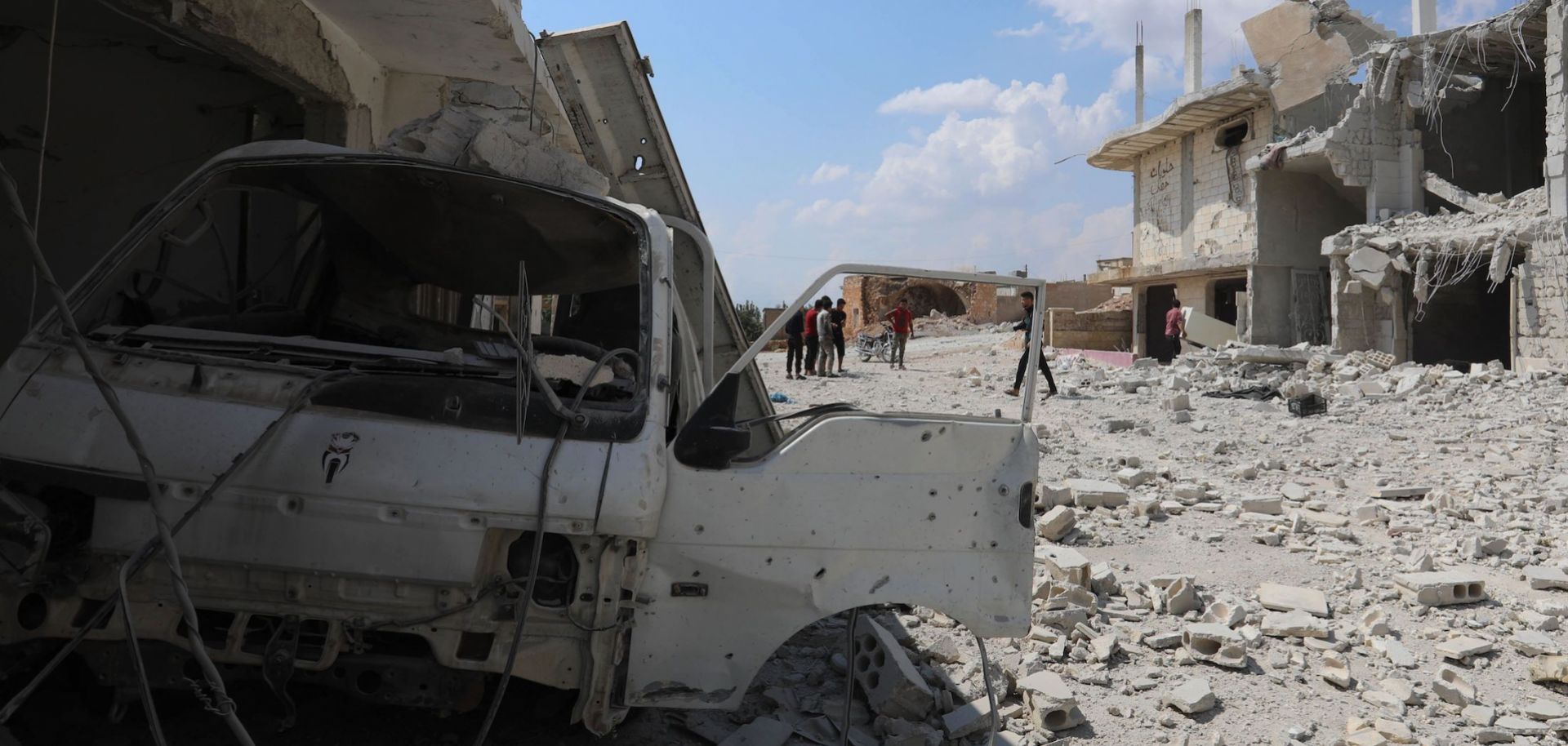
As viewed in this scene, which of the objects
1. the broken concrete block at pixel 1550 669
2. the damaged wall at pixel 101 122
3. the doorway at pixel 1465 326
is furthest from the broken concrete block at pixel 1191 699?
the doorway at pixel 1465 326

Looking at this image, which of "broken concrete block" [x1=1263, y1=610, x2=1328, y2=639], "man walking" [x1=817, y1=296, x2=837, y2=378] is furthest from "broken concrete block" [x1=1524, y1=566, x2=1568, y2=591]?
"man walking" [x1=817, y1=296, x2=837, y2=378]

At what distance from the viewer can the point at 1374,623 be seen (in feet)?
13.8

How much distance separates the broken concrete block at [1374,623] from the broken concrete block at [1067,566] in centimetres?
120

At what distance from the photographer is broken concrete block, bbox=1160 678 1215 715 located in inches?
134

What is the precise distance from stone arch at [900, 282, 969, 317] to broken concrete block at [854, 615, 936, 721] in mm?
35785

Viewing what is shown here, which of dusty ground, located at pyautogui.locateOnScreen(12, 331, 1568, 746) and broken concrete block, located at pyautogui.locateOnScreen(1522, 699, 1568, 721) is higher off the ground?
dusty ground, located at pyautogui.locateOnScreen(12, 331, 1568, 746)

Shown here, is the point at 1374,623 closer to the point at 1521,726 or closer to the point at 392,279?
the point at 1521,726

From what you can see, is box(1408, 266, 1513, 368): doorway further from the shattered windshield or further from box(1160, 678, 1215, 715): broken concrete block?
the shattered windshield

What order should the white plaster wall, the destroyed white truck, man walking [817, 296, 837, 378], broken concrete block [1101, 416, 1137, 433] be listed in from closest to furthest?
the destroyed white truck, broken concrete block [1101, 416, 1137, 433], man walking [817, 296, 837, 378], the white plaster wall

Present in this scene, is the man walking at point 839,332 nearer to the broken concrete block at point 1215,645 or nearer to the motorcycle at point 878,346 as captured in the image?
the motorcycle at point 878,346

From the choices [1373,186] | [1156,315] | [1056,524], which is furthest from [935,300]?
[1056,524]

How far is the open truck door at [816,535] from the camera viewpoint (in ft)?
7.79

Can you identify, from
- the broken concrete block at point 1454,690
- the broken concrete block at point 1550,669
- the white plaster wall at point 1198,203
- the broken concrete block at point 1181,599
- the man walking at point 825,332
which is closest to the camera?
the broken concrete block at point 1454,690

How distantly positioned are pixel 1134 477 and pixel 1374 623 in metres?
3.04
